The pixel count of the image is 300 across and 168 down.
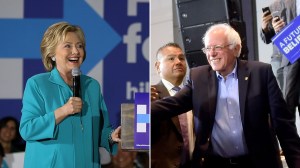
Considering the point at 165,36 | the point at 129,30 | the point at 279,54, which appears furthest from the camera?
the point at 129,30

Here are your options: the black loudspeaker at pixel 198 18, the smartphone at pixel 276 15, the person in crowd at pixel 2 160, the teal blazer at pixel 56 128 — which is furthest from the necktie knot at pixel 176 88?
the person in crowd at pixel 2 160

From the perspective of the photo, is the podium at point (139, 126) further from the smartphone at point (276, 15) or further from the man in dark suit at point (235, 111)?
the smartphone at point (276, 15)

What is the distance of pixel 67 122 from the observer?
275 centimetres

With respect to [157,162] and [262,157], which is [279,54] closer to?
[262,157]

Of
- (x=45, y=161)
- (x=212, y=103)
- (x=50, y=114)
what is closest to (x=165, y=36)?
(x=212, y=103)

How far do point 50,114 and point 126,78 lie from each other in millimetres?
710

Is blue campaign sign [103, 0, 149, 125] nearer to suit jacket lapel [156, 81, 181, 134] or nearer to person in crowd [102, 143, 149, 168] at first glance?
person in crowd [102, 143, 149, 168]

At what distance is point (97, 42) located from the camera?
10.4ft

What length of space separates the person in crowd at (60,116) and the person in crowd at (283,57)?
3.37 ft

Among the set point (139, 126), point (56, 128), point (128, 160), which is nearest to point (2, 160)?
point (56, 128)

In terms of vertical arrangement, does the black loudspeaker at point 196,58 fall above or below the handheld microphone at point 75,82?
above

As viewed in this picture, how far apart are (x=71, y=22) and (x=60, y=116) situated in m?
0.79

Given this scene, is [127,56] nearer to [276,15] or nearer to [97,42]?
[97,42]

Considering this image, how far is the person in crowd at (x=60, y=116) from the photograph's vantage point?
8.79 ft
